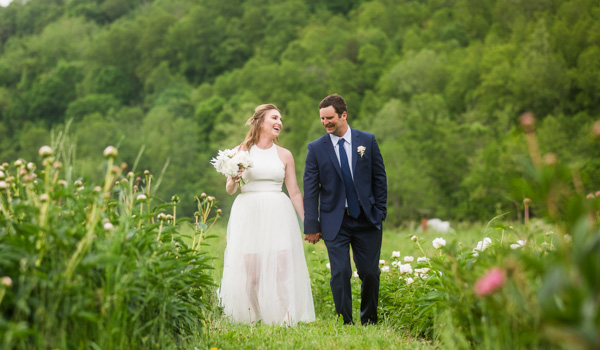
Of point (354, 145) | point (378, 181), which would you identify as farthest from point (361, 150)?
point (378, 181)

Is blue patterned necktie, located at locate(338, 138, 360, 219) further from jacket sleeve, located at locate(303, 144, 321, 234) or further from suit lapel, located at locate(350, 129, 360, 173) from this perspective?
jacket sleeve, located at locate(303, 144, 321, 234)

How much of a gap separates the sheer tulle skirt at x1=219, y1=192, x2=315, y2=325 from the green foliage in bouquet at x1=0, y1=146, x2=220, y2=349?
239cm

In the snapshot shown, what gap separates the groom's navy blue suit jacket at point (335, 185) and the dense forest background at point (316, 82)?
1777 cm

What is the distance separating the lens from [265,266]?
6156mm

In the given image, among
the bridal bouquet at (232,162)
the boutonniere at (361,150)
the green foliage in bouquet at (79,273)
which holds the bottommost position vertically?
the green foliage in bouquet at (79,273)

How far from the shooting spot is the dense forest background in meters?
38.7

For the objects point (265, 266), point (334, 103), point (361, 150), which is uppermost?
point (334, 103)

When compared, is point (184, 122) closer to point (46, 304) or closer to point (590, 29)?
point (590, 29)

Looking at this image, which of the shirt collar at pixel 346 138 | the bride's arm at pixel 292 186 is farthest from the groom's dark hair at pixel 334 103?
the bride's arm at pixel 292 186

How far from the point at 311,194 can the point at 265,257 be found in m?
0.93

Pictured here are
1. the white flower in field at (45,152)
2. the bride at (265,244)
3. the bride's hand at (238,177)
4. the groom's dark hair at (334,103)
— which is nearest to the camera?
the white flower in field at (45,152)

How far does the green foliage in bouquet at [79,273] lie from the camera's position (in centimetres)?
291

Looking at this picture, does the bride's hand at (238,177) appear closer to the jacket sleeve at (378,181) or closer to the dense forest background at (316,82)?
the jacket sleeve at (378,181)

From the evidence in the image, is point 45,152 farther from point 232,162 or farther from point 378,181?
point 378,181
